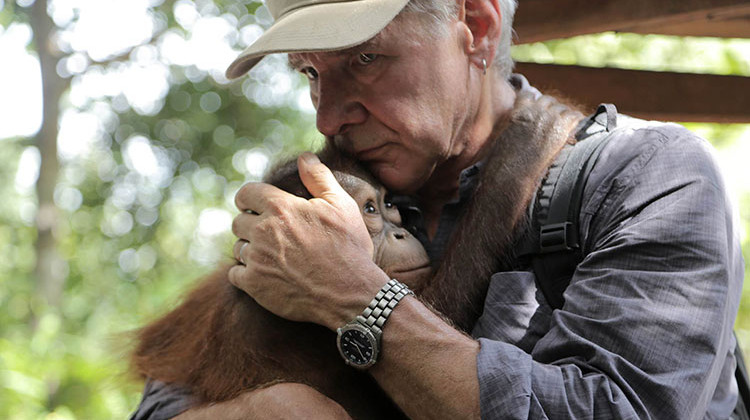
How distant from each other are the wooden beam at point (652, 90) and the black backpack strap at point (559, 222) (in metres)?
1.24

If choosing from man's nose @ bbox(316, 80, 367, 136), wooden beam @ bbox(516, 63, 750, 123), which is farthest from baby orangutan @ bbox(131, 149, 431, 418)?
wooden beam @ bbox(516, 63, 750, 123)

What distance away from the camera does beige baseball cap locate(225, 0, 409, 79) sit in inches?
65.6

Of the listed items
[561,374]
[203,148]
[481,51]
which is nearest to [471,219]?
[481,51]

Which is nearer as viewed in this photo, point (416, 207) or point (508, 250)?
point (508, 250)

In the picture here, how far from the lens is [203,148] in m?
10.9

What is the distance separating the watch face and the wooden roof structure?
1599 millimetres

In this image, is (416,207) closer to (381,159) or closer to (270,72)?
(381,159)

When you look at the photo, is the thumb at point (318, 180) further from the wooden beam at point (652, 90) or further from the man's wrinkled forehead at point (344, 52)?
the wooden beam at point (652, 90)

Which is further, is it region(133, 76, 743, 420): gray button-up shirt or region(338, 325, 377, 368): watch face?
region(338, 325, 377, 368): watch face

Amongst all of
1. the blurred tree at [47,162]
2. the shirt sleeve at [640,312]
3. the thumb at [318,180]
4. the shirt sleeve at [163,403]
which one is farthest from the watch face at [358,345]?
the blurred tree at [47,162]

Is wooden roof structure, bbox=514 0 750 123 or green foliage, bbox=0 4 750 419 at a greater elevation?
wooden roof structure, bbox=514 0 750 123

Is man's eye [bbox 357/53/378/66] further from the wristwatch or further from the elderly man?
the wristwatch

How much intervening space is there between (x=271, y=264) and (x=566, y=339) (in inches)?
24.6

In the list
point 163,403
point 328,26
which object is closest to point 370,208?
point 328,26
